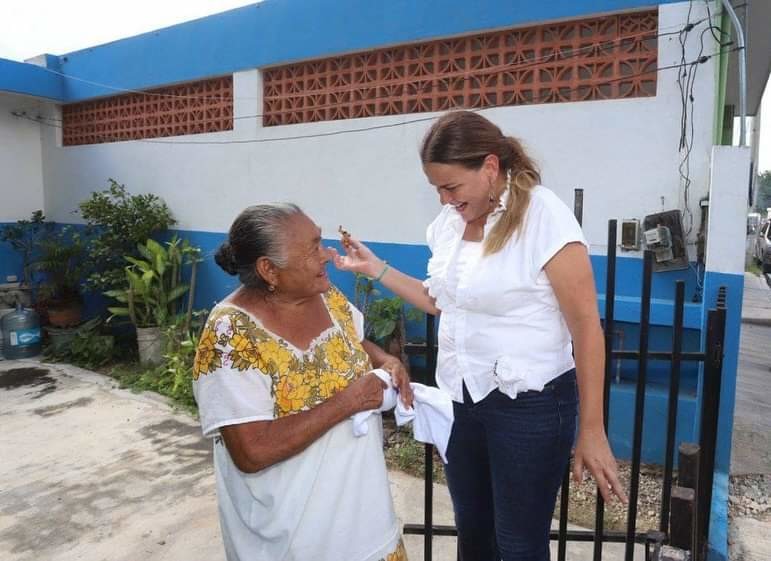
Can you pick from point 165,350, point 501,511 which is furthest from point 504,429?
point 165,350

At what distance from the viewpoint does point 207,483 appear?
3.60 m

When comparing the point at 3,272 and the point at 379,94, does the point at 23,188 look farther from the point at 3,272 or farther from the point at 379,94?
Result: the point at 379,94

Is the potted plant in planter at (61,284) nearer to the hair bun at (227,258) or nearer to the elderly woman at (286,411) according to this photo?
the hair bun at (227,258)

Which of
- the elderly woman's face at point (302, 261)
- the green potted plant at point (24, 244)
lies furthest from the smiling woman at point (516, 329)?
the green potted plant at point (24, 244)

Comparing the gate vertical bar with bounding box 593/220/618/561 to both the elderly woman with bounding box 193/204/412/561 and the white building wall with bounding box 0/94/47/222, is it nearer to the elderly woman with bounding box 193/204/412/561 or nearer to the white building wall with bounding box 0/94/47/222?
the elderly woman with bounding box 193/204/412/561

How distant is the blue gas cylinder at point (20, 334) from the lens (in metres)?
6.74

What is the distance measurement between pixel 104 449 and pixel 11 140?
5.41m

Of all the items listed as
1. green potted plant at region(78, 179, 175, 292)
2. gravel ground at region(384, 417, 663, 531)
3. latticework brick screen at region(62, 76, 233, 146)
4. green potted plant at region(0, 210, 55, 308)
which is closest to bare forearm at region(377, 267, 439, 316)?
gravel ground at region(384, 417, 663, 531)

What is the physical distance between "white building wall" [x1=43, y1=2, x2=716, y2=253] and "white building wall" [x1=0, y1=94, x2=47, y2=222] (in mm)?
173

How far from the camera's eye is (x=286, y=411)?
54.6 inches

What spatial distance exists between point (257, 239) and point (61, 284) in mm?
6594

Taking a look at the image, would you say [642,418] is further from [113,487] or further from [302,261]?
[113,487]

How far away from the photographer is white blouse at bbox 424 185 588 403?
143 cm

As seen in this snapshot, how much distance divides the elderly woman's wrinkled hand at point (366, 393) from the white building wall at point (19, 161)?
7.84 meters
